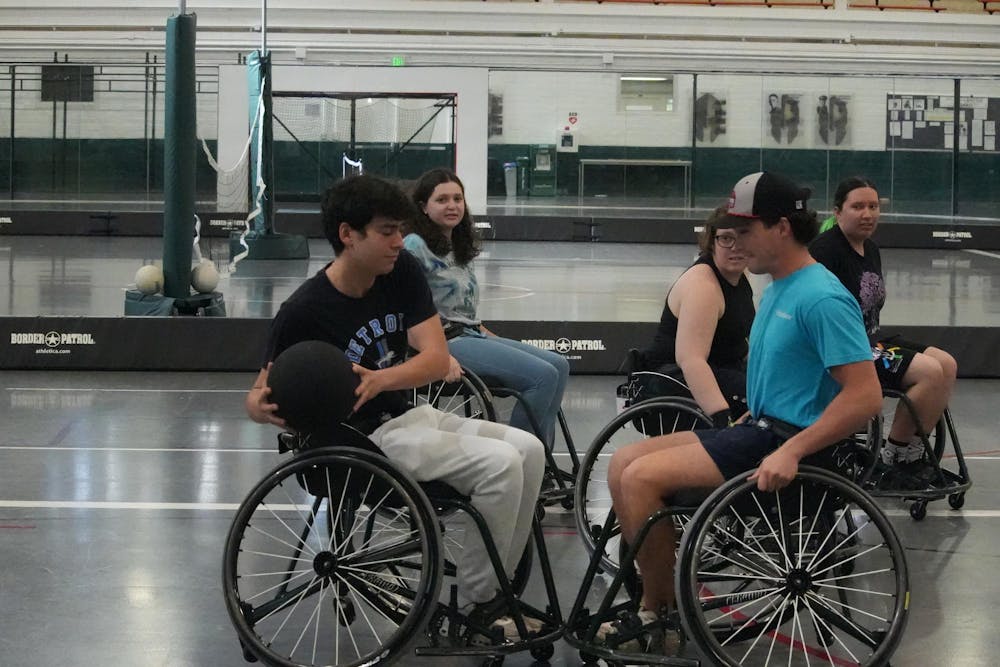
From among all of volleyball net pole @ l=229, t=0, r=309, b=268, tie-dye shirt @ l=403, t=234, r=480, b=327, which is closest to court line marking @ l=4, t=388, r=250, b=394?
tie-dye shirt @ l=403, t=234, r=480, b=327

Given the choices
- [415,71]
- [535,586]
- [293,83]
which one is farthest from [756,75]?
[535,586]

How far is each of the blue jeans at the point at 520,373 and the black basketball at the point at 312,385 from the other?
65.1 inches

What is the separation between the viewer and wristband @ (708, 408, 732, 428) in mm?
3504

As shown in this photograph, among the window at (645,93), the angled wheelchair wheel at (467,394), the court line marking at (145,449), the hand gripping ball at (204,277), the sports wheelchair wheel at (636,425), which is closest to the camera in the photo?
the sports wheelchair wheel at (636,425)

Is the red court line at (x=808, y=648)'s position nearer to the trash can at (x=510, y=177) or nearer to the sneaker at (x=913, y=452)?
the sneaker at (x=913, y=452)

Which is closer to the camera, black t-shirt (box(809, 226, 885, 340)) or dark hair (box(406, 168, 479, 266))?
black t-shirt (box(809, 226, 885, 340))

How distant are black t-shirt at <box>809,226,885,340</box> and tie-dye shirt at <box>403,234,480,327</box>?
1268 millimetres

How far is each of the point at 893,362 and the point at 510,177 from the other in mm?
14121

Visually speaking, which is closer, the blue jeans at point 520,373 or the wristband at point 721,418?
the wristband at point 721,418

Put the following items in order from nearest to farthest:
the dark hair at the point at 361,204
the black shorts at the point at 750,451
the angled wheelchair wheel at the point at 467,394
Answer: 1. the black shorts at the point at 750,451
2. the dark hair at the point at 361,204
3. the angled wheelchair wheel at the point at 467,394

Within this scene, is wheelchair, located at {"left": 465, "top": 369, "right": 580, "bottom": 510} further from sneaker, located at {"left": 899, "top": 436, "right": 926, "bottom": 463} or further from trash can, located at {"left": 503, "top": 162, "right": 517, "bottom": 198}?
trash can, located at {"left": 503, "top": 162, "right": 517, "bottom": 198}

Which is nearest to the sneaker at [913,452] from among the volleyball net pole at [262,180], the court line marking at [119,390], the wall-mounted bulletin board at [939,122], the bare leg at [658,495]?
the bare leg at [658,495]

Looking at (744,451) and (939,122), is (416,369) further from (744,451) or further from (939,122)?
(939,122)

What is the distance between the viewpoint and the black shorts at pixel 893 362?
453 cm
